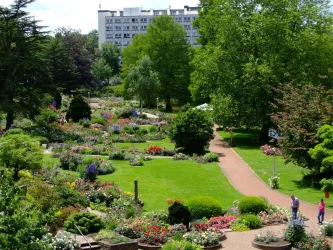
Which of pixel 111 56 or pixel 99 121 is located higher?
pixel 111 56

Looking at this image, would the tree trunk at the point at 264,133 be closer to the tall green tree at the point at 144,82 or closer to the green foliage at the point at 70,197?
the tall green tree at the point at 144,82

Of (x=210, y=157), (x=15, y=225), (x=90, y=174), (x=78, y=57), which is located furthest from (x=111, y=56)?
(x=15, y=225)

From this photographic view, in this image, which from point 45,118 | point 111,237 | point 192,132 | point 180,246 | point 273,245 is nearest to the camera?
point 180,246

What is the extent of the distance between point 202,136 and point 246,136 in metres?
12.2

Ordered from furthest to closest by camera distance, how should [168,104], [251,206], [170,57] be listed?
[168,104] < [170,57] < [251,206]

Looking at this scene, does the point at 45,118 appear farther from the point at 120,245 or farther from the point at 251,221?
the point at 120,245

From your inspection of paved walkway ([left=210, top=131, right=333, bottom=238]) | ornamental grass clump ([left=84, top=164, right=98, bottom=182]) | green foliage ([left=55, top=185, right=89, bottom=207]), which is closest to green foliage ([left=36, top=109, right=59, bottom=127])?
paved walkway ([left=210, top=131, right=333, bottom=238])

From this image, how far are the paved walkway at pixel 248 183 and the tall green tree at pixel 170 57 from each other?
1046 inches

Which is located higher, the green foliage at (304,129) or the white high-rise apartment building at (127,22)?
the white high-rise apartment building at (127,22)

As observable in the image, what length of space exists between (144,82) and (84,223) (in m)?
42.3

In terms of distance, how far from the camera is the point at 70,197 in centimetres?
2381

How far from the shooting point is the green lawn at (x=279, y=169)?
92.2 ft

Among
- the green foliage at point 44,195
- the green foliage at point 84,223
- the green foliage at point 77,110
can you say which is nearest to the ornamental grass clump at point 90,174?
the green foliage at point 44,195

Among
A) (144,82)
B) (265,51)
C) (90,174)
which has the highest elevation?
(265,51)
